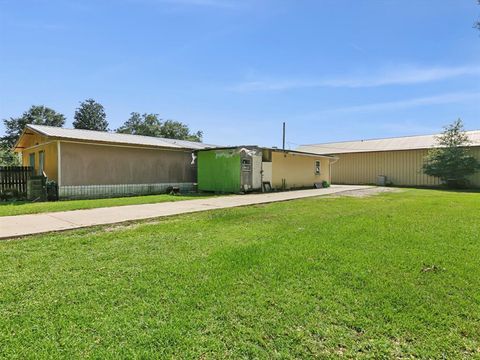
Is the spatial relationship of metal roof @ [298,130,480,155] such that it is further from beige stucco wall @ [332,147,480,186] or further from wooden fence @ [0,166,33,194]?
wooden fence @ [0,166,33,194]

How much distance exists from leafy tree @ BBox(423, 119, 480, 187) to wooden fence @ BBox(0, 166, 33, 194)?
964 inches

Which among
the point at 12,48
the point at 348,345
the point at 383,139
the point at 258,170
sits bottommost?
the point at 348,345

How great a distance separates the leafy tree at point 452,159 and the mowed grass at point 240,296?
1877 centimetres

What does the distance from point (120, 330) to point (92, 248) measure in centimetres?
265

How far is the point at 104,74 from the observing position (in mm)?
16906

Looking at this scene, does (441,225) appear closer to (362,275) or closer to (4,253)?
(362,275)

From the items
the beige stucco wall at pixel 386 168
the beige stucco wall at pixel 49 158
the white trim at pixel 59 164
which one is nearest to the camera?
the white trim at pixel 59 164

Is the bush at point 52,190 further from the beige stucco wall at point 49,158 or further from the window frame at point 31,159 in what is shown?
the window frame at point 31,159

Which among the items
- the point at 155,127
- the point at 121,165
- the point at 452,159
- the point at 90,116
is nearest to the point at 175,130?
the point at 155,127

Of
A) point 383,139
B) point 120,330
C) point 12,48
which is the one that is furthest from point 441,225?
point 383,139

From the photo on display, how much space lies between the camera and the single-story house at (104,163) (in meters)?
12.9

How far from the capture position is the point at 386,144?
91.0 feet

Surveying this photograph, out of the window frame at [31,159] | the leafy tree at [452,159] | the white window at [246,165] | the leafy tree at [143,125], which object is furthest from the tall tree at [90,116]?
the leafy tree at [452,159]

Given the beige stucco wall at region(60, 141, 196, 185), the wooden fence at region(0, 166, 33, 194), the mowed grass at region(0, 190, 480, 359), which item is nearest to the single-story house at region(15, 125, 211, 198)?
the beige stucco wall at region(60, 141, 196, 185)
